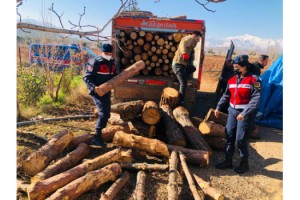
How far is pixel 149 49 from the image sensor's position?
8398mm

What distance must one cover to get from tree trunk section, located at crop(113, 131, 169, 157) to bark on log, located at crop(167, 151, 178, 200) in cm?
22

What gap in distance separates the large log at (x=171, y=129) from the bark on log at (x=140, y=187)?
123cm

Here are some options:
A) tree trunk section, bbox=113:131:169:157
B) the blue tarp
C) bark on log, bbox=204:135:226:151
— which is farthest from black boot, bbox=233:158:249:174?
the blue tarp

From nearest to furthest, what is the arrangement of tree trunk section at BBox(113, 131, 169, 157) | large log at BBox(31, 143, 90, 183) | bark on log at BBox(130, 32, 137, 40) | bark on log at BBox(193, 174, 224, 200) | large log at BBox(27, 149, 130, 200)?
large log at BBox(27, 149, 130, 200)
bark on log at BBox(193, 174, 224, 200)
large log at BBox(31, 143, 90, 183)
tree trunk section at BBox(113, 131, 169, 157)
bark on log at BBox(130, 32, 137, 40)

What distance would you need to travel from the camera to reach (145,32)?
8164 mm

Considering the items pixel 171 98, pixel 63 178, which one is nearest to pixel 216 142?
pixel 171 98

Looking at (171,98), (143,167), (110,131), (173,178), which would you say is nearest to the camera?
(173,178)

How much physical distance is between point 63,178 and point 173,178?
1.53m

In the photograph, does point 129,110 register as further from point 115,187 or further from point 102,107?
point 115,187

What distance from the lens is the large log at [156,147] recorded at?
476cm

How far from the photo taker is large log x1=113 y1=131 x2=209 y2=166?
4.76m

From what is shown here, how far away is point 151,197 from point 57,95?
5.91 m

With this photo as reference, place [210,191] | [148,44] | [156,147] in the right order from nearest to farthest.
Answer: [210,191] < [156,147] < [148,44]

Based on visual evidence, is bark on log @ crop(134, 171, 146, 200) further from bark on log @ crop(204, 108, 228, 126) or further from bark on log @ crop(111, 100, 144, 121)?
bark on log @ crop(204, 108, 228, 126)
